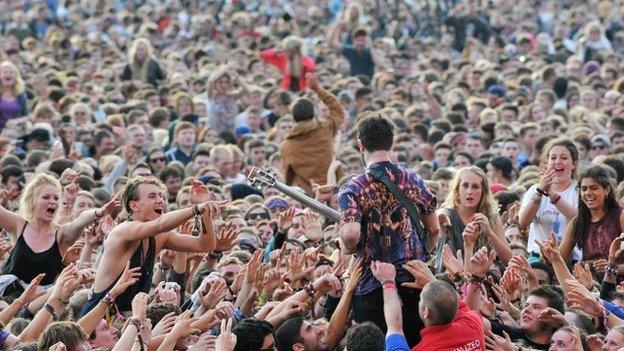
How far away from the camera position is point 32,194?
479 inches

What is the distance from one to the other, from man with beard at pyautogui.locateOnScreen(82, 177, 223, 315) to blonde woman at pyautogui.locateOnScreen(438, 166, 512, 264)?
1.73 meters

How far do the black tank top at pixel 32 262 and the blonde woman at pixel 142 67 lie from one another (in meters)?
12.6

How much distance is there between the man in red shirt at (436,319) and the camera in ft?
30.7

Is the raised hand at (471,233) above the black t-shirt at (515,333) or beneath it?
above

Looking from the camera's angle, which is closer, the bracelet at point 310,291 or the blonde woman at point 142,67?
the bracelet at point 310,291

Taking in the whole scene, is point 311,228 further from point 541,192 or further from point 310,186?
point 310,186

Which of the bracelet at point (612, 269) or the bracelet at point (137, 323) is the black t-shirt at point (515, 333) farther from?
the bracelet at point (137, 323)

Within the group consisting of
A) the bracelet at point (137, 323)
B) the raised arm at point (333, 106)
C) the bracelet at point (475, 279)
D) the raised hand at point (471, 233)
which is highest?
the raised arm at point (333, 106)

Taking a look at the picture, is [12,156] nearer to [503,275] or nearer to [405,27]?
[503,275]

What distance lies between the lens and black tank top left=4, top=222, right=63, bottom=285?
12.0 meters

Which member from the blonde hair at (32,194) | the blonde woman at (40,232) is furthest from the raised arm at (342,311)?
the blonde hair at (32,194)

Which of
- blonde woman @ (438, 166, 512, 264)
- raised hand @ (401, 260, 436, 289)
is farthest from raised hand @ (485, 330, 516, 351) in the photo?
blonde woman @ (438, 166, 512, 264)

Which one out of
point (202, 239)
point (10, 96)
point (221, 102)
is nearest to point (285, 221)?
point (202, 239)

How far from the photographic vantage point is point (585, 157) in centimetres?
1772
